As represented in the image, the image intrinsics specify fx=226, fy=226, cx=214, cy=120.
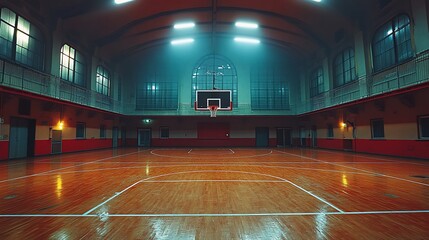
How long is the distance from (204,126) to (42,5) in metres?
15.8

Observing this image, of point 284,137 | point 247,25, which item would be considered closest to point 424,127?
point 247,25

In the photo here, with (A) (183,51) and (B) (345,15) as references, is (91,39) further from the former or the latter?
(B) (345,15)

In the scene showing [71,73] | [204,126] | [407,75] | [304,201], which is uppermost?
[71,73]

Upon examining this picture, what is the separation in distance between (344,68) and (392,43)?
14.6ft

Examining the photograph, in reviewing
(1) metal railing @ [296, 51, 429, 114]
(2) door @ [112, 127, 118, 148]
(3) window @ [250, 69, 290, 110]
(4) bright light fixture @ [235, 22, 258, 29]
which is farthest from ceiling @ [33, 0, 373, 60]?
(2) door @ [112, 127, 118, 148]

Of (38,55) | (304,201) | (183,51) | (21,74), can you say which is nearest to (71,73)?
(38,55)

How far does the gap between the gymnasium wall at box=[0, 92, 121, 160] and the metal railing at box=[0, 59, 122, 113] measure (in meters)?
0.57

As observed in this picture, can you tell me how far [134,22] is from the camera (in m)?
17.0

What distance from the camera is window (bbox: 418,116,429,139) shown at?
10591 mm

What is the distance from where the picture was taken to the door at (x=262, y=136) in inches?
945

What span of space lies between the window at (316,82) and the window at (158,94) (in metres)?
13.7

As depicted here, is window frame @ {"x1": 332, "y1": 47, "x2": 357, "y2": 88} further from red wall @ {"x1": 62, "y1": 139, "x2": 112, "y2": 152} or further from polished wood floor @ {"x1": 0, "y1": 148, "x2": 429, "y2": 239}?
red wall @ {"x1": 62, "y1": 139, "x2": 112, "y2": 152}

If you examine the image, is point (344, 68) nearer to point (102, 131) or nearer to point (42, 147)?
point (102, 131)

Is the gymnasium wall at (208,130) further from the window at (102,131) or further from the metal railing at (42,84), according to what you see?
the metal railing at (42,84)
